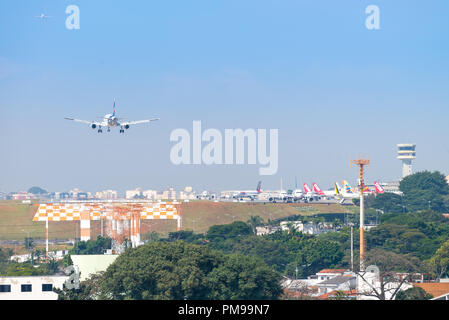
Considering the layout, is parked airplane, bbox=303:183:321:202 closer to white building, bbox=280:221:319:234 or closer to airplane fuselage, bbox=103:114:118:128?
white building, bbox=280:221:319:234

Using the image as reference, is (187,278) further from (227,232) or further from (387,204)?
(387,204)

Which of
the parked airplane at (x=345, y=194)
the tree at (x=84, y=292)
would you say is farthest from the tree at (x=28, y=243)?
the parked airplane at (x=345, y=194)

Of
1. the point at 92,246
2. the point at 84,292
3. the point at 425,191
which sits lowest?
the point at 92,246

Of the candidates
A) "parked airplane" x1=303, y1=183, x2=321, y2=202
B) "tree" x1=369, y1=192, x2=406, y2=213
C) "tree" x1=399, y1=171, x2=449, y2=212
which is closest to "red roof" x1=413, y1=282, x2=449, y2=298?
"parked airplane" x1=303, y1=183, x2=321, y2=202

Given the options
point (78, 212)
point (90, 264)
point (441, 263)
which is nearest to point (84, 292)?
point (90, 264)

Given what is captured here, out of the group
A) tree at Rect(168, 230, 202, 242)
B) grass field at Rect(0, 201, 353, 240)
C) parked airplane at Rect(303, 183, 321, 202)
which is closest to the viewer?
tree at Rect(168, 230, 202, 242)

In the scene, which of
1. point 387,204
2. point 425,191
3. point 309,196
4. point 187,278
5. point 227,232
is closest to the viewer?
point 187,278
